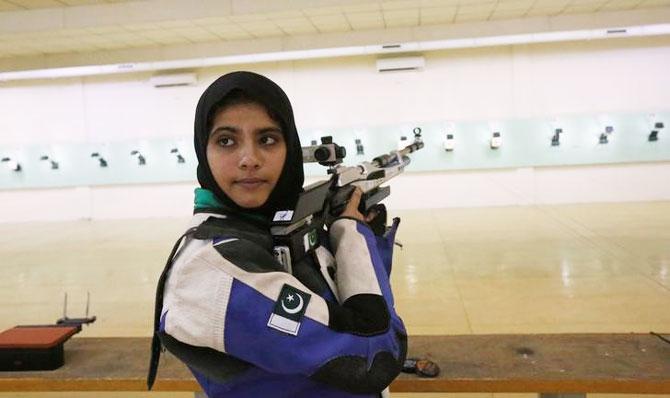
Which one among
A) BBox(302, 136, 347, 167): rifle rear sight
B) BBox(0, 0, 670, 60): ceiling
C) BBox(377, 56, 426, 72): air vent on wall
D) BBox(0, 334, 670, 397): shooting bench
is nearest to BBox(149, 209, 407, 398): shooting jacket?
BBox(302, 136, 347, 167): rifle rear sight

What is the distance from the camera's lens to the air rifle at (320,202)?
0.83 m

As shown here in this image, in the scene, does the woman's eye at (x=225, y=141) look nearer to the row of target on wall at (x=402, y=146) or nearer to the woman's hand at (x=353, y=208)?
the woman's hand at (x=353, y=208)

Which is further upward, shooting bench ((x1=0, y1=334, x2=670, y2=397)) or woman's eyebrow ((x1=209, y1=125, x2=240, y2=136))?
woman's eyebrow ((x1=209, y1=125, x2=240, y2=136))

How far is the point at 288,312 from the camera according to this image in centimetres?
71

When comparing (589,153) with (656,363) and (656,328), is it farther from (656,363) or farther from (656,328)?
(656,363)

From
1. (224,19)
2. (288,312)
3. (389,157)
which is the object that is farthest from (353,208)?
(224,19)

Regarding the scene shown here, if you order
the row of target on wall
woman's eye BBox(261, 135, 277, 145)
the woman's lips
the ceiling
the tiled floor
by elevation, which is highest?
the ceiling

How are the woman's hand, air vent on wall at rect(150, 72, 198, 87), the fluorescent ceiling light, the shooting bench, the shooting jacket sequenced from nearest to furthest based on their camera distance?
the shooting jacket, the woman's hand, the shooting bench, the fluorescent ceiling light, air vent on wall at rect(150, 72, 198, 87)

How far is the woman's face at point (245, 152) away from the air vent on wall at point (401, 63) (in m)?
7.05

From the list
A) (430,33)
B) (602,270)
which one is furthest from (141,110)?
(602,270)

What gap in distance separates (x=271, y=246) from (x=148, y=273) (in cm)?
430

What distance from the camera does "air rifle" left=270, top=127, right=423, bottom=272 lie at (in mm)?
834

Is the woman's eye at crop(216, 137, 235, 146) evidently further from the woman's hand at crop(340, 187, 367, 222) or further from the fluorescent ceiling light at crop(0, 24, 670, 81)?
the fluorescent ceiling light at crop(0, 24, 670, 81)

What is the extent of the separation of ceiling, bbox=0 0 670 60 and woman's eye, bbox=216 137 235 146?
4632mm
